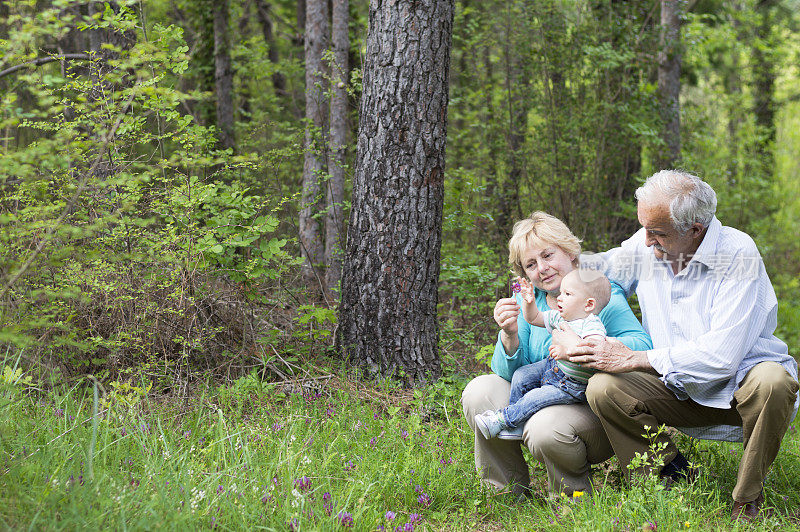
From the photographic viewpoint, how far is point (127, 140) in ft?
14.6

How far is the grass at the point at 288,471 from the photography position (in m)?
2.61

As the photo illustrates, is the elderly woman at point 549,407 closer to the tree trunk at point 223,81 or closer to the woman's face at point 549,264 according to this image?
the woman's face at point 549,264

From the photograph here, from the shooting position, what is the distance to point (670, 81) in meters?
9.41

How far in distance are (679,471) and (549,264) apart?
49.8 inches

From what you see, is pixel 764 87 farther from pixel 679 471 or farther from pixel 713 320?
pixel 679 471

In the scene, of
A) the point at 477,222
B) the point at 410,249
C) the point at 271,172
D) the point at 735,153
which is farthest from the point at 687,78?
the point at 410,249

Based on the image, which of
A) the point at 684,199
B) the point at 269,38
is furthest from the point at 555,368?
the point at 269,38

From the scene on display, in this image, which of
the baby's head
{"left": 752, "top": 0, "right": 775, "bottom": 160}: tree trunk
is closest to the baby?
the baby's head

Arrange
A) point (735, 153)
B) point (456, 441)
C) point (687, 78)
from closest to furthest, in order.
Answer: point (456, 441) < point (735, 153) < point (687, 78)

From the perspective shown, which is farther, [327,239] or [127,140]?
[327,239]

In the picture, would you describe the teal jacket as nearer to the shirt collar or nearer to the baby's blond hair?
the baby's blond hair

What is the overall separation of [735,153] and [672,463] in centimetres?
1026

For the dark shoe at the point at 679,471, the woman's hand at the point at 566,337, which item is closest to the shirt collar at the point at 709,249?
the woman's hand at the point at 566,337

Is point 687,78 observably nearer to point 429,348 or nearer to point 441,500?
point 429,348
